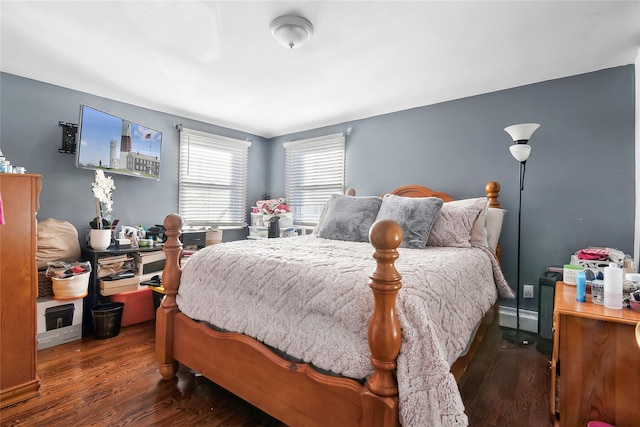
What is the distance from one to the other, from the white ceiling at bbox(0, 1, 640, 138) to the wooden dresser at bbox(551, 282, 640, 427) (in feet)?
Result: 5.55

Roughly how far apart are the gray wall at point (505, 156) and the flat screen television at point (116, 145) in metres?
0.25

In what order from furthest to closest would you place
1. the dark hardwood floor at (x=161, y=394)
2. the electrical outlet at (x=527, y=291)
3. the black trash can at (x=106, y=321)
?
the electrical outlet at (x=527, y=291)
the black trash can at (x=106, y=321)
the dark hardwood floor at (x=161, y=394)

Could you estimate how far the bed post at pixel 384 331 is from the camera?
1000 mm

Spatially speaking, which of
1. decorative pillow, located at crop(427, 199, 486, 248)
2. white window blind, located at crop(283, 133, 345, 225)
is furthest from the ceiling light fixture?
white window blind, located at crop(283, 133, 345, 225)

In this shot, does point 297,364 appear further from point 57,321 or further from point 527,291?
point 527,291

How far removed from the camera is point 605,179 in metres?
2.42

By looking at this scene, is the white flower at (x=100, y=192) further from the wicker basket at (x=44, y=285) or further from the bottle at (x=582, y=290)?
the bottle at (x=582, y=290)

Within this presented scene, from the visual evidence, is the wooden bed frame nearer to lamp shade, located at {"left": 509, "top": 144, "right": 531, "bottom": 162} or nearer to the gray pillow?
the gray pillow

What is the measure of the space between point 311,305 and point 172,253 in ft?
3.51

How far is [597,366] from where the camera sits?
134 centimetres

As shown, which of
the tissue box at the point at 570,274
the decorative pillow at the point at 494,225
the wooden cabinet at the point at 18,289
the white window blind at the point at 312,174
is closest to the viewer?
the wooden cabinet at the point at 18,289

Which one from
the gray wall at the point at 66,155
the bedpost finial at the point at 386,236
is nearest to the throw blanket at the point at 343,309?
the bedpost finial at the point at 386,236

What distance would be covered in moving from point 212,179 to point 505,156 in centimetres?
342

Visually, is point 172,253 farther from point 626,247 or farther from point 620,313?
point 626,247
